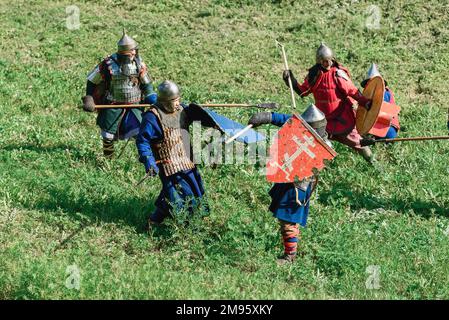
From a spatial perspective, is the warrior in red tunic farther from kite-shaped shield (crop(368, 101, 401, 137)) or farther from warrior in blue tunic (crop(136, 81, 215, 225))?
warrior in blue tunic (crop(136, 81, 215, 225))

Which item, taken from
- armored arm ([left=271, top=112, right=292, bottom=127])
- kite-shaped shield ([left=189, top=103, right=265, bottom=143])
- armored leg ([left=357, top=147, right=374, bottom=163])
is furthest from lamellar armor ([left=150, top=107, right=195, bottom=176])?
armored leg ([left=357, top=147, right=374, bottom=163])

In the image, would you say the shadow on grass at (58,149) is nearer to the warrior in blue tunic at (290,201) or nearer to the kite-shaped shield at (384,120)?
→ the warrior in blue tunic at (290,201)

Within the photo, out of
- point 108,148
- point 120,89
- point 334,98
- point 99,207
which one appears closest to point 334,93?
point 334,98

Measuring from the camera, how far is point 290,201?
723 cm

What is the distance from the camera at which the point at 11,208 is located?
8.12 metres

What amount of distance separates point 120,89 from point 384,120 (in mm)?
3253

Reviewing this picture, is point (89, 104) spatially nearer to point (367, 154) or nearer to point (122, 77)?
point (122, 77)

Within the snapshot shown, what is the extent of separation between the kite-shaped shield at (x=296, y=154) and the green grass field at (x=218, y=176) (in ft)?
2.83

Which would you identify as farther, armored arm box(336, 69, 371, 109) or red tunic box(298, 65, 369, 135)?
red tunic box(298, 65, 369, 135)

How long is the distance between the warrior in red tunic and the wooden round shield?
0.14 m

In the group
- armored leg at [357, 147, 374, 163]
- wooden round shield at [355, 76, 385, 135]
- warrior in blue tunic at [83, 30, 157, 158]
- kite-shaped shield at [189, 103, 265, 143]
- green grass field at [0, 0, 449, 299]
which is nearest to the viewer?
green grass field at [0, 0, 449, 299]

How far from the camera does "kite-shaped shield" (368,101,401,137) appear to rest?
9.03 metres

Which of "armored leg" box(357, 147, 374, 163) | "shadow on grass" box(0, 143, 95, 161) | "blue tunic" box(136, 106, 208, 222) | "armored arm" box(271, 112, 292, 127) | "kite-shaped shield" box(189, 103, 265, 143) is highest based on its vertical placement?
"armored arm" box(271, 112, 292, 127)

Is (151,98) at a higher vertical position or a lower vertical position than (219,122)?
lower
